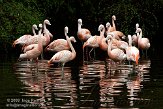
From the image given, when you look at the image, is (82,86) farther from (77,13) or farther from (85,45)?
(77,13)

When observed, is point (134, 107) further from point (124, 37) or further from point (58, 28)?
point (58, 28)

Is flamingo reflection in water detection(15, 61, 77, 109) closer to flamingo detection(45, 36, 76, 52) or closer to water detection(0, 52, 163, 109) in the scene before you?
water detection(0, 52, 163, 109)

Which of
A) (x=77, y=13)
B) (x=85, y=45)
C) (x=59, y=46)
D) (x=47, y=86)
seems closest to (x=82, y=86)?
(x=47, y=86)

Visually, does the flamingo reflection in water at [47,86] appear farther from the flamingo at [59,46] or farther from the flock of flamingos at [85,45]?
the flamingo at [59,46]

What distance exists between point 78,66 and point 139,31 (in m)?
4.77

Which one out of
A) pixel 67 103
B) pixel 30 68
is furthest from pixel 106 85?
pixel 30 68

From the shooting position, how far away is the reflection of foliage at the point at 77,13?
21.5m

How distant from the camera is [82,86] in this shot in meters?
12.4

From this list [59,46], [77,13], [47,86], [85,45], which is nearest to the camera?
[47,86]

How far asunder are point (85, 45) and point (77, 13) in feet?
21.9

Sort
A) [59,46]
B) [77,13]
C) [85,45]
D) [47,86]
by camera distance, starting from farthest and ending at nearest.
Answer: [77,13] < [85,45] < [59,46] < [47,86]

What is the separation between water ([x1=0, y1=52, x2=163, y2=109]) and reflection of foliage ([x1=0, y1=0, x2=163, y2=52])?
13.9 ft

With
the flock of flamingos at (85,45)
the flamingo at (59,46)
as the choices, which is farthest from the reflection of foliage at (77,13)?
the flamingo at (59,46)

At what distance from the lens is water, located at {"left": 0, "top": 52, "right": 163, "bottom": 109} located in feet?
33.4
